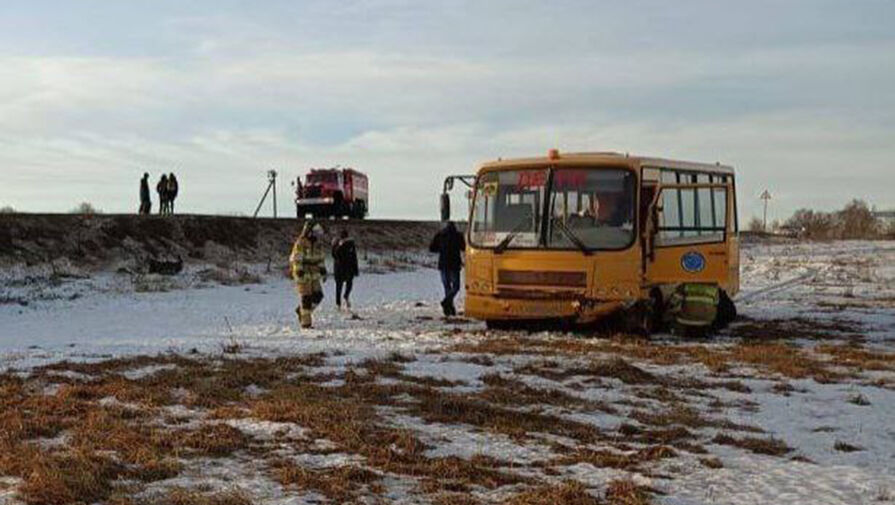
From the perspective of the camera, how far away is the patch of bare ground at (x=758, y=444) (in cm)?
738

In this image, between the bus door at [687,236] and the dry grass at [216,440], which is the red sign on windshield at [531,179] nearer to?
the bus door at [687,236]

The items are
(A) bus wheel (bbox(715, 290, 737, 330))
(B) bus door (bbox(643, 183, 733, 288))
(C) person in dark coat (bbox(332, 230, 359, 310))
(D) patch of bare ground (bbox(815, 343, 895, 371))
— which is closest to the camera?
(D) patch of bare ground (bbox(815, 343, 895, 371))

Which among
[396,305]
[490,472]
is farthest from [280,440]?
[396,305]

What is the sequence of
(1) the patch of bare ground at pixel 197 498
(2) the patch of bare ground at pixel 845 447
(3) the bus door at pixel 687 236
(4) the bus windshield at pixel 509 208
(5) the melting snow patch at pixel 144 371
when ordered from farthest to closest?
(4) the bus windshield at pixel 509 208
(3) the bus door at pixel 687 236
(5) the melting snow patch at pixel 144 371
(2) the patch of bare ground at pixel 845 447
(1) the patch of bare ground at pixel 197 498

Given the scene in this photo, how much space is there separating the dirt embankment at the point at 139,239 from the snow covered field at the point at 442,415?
10767 mm

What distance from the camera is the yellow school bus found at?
14.3 meters

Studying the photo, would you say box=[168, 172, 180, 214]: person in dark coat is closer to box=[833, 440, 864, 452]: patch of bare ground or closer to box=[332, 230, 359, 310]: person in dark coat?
box=[332, 230, 359, 310]: person in dark coat

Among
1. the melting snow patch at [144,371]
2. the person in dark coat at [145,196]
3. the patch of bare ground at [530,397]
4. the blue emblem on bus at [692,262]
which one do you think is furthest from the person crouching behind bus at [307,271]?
the person in dark coat at [145,196]

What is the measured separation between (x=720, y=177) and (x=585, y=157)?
3.30 metres

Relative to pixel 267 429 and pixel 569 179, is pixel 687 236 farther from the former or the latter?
pixel 267 429

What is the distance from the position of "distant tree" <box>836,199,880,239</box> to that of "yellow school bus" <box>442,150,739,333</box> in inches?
3853

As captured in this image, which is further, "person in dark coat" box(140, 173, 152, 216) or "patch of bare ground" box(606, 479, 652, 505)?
"person in dark coat" box(140, 173, 152, 216)

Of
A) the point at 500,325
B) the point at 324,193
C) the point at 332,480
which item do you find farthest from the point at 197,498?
the point at 324,193

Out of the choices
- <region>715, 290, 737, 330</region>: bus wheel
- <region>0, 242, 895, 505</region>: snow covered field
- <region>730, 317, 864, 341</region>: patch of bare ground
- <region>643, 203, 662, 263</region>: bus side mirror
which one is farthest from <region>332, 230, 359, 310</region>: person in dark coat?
<region>730, 317, 864, 341</region>: patch of bare ground
